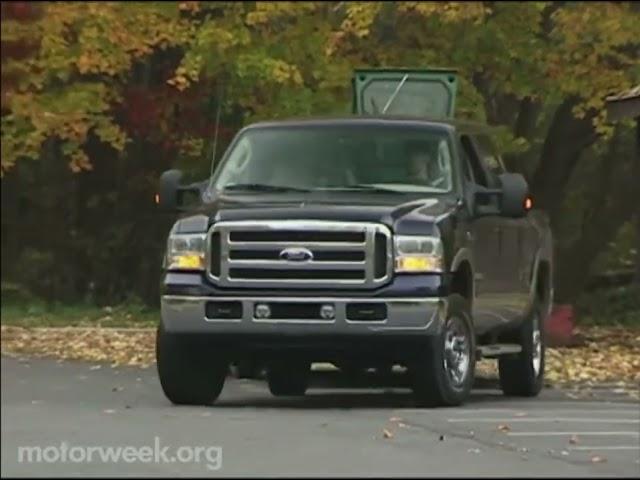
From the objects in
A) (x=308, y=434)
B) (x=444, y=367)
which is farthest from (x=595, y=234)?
(x=308, y=434)

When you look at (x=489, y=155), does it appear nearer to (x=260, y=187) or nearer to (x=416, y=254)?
(x=260, y=187)

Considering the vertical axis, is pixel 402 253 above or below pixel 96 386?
above

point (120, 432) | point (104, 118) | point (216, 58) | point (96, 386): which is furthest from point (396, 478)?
point (104, 118)

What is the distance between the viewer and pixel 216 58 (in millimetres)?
22500

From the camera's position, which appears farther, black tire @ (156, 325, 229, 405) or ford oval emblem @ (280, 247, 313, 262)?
black tire @ (156, 325, 229, 405)

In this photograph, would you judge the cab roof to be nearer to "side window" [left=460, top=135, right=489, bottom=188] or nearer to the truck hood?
"side window" [left=460, top=135, right=489, bottom=188]

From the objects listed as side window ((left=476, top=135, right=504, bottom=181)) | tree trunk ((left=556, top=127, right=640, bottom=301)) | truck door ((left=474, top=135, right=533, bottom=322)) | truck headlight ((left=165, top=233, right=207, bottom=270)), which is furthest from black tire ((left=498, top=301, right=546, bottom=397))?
tree trunk ((left=556, top=127, right=640, bottom=301))

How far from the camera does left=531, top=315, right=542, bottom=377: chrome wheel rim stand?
53.1ft

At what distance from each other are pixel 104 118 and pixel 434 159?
11073mm

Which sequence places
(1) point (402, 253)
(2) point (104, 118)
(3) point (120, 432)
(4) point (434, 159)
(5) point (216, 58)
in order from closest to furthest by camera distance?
(3) point (120, 432) < (1) point (402, 253) < (4) point (434, 159) < (5) point (216, 58) < (2) point (104, 118)

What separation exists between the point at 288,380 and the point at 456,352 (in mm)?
2189

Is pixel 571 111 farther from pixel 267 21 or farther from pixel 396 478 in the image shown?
pixel 396 478

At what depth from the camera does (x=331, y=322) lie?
13.2 meters

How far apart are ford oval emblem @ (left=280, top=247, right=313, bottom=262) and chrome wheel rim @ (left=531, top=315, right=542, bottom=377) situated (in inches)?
137
